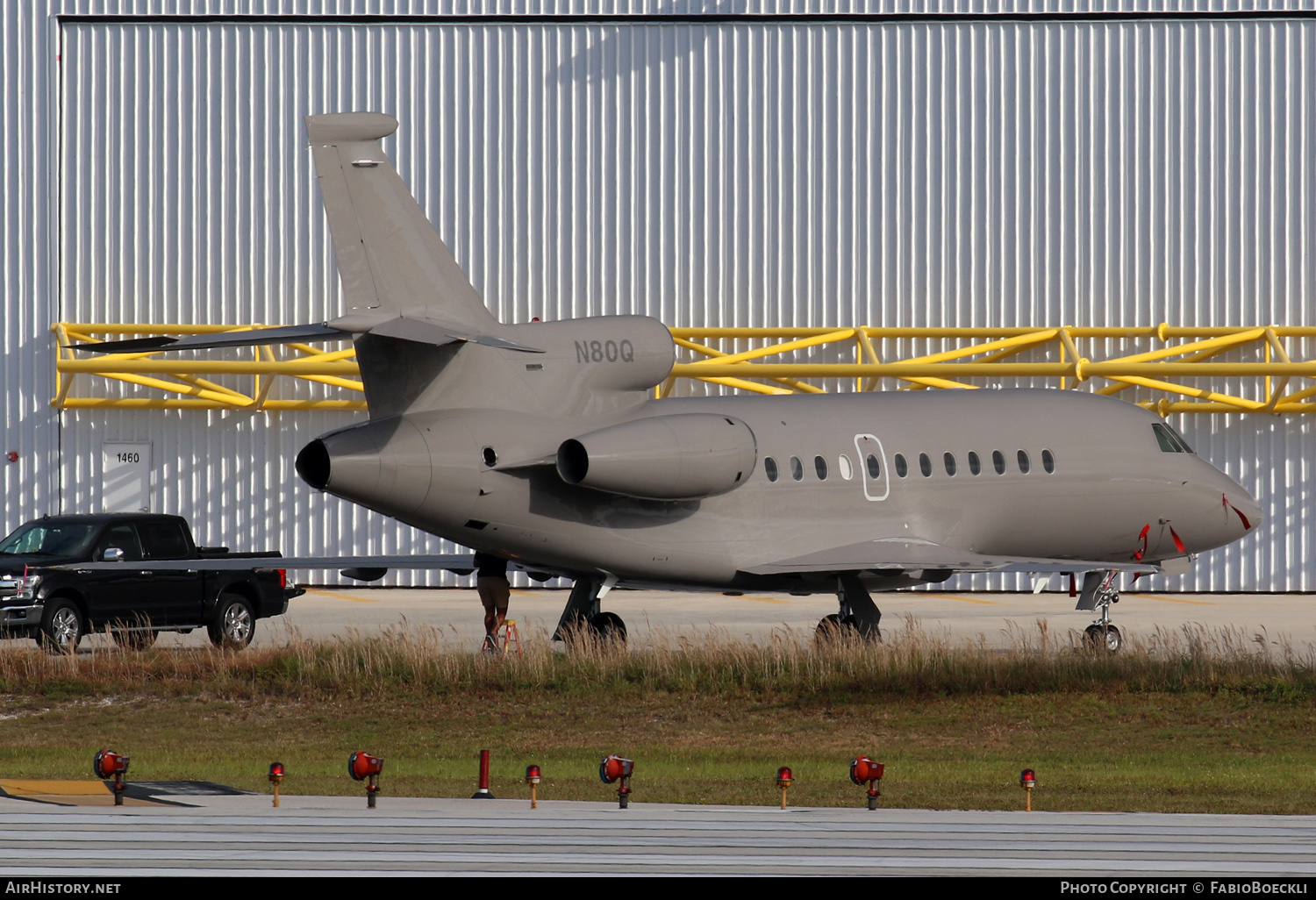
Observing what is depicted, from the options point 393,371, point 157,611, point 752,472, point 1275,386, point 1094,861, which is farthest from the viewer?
point 1275,386

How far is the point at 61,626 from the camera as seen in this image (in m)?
23.8

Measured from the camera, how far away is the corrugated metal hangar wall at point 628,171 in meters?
37.5

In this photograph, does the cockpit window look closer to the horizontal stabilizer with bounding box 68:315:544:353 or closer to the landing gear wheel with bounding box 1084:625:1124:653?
the landing gear wheel with bounding box 1084:625:1124:653

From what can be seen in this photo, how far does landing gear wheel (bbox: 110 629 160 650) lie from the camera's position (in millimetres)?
23422

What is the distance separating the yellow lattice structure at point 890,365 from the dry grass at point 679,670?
14525 millimetres

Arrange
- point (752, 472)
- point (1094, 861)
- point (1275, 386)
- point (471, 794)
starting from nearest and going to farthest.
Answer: point (1094, 861), point (471, 794), point (752, 472), point (1275, 386)

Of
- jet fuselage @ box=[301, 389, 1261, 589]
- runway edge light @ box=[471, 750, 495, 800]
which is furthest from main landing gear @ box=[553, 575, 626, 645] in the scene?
runway edge light @ box=[471, 750, 495, 800]

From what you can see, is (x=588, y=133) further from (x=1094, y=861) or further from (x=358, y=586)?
(x=1094, y=861)

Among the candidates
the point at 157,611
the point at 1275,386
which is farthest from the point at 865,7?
the point at 157,611

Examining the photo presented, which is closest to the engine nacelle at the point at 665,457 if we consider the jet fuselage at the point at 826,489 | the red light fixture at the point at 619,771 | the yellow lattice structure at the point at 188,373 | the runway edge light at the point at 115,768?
the jet fuselage at the point at 826,489

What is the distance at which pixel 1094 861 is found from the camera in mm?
9055

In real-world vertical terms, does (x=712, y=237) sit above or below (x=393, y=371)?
above

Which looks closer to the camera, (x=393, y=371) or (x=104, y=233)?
(x=393, y=371)

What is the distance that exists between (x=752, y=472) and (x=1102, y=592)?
501 centimetres
